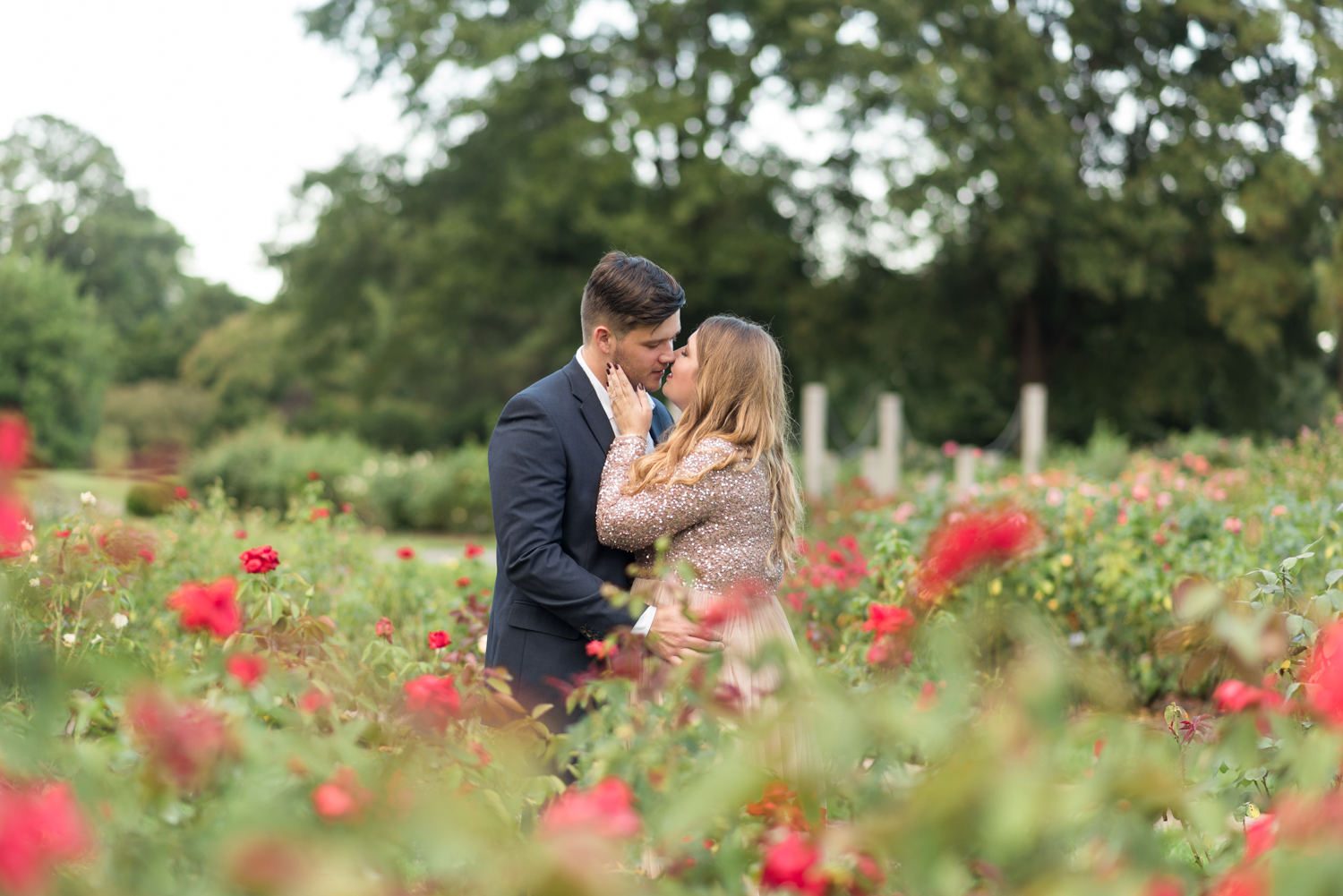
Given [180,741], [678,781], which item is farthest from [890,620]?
[180,741]

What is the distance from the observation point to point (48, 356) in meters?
29.4

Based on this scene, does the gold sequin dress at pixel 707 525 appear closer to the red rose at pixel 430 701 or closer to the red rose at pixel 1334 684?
the red rose at pixel 430 701

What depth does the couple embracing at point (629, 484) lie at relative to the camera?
2.50 meters

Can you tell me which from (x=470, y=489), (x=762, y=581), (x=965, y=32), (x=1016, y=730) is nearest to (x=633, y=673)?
(x=1016, y=730)

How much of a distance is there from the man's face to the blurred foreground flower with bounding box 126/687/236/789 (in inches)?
66.3

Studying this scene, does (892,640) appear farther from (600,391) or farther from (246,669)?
(600,391)

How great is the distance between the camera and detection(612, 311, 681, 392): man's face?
9.19 feet

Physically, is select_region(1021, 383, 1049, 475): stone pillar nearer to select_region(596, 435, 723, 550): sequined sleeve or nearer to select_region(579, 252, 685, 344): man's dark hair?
select_region(579, 252, 685, 344): man's dark hair

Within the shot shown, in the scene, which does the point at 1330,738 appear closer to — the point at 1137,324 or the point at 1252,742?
the point at 1252,742

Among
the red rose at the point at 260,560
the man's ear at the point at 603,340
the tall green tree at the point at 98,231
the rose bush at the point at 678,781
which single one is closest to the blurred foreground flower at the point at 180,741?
the rose bush at the point at 678,781

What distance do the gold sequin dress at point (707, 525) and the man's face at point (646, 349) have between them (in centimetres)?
25

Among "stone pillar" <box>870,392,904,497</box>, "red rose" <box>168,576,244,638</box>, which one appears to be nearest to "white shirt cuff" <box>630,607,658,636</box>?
"red rose" <box>168,576,244,638</box>

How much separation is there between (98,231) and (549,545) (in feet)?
191

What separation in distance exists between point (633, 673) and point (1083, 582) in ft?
14.3
